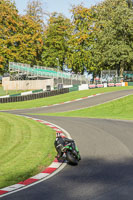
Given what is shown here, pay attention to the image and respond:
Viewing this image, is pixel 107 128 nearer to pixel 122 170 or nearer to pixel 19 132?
pixel 19 132

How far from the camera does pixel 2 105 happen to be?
1674 inches

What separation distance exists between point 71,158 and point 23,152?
245 cm

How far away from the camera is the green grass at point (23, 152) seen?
920cm

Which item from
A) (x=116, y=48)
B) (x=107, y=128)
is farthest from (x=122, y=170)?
(x=116, y=48)

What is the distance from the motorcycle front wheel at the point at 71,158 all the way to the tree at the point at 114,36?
2223 inches

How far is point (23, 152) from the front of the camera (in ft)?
38.2

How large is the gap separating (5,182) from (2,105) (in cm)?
3493

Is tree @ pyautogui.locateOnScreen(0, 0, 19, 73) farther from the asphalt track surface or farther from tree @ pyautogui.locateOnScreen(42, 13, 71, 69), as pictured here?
the asphalt track surface

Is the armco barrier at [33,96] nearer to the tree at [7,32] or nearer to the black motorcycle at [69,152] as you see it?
the tree at [7,32]

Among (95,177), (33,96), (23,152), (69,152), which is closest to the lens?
(95,177)

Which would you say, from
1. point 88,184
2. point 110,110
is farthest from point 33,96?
point 88,184

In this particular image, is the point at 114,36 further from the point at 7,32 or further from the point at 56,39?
the point at 7,32

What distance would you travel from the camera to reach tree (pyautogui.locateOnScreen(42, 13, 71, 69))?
3012 inches

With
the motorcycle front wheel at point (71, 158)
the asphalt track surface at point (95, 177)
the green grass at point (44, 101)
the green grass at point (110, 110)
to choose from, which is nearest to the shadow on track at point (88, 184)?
the asphalt track surface at point (95, 177)
